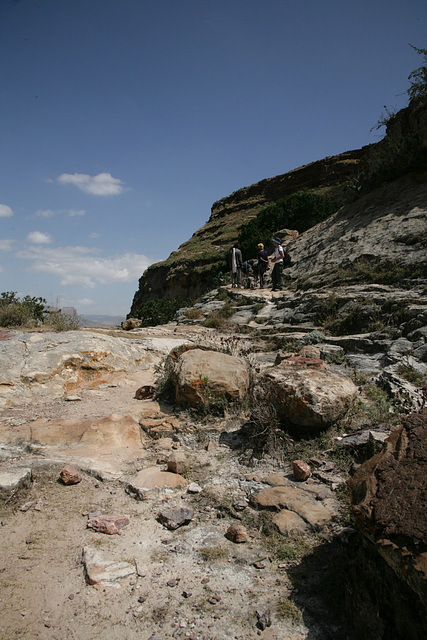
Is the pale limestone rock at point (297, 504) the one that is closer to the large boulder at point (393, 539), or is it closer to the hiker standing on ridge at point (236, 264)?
the large boulder at point (393, 539)

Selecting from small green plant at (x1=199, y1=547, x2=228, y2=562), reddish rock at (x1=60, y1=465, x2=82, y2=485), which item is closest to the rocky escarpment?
reddish rock at (x1=60, y1=465, x2=82, y2=485)

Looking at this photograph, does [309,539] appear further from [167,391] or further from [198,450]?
[167,391]

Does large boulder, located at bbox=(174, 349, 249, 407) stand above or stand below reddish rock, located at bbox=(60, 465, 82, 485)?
above

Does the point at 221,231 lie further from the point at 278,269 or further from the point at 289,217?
the point at 278,269

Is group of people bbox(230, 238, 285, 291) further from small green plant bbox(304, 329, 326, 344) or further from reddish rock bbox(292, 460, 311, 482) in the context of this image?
reddish rock bbox(292, 460, 311, 482)

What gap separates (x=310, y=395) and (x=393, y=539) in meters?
2.18

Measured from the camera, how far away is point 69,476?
10.8ft

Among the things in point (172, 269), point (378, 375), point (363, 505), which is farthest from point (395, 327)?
point (172, 269)

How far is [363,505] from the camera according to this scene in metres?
1.90

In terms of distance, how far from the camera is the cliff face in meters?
12.8

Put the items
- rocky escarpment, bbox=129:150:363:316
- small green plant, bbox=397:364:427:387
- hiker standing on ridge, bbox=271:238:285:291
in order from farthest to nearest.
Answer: rocky escarpment, bbox=129:150:363:316
hiker standing on ridge, bbox=271:238:285:291
small green plant, bbox=397:364:427:387

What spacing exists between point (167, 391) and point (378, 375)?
3176 millimetres

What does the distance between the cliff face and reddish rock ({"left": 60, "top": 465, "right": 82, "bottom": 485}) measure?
13537 millimetres

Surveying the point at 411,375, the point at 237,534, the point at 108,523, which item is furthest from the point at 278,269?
the point at 108,523
